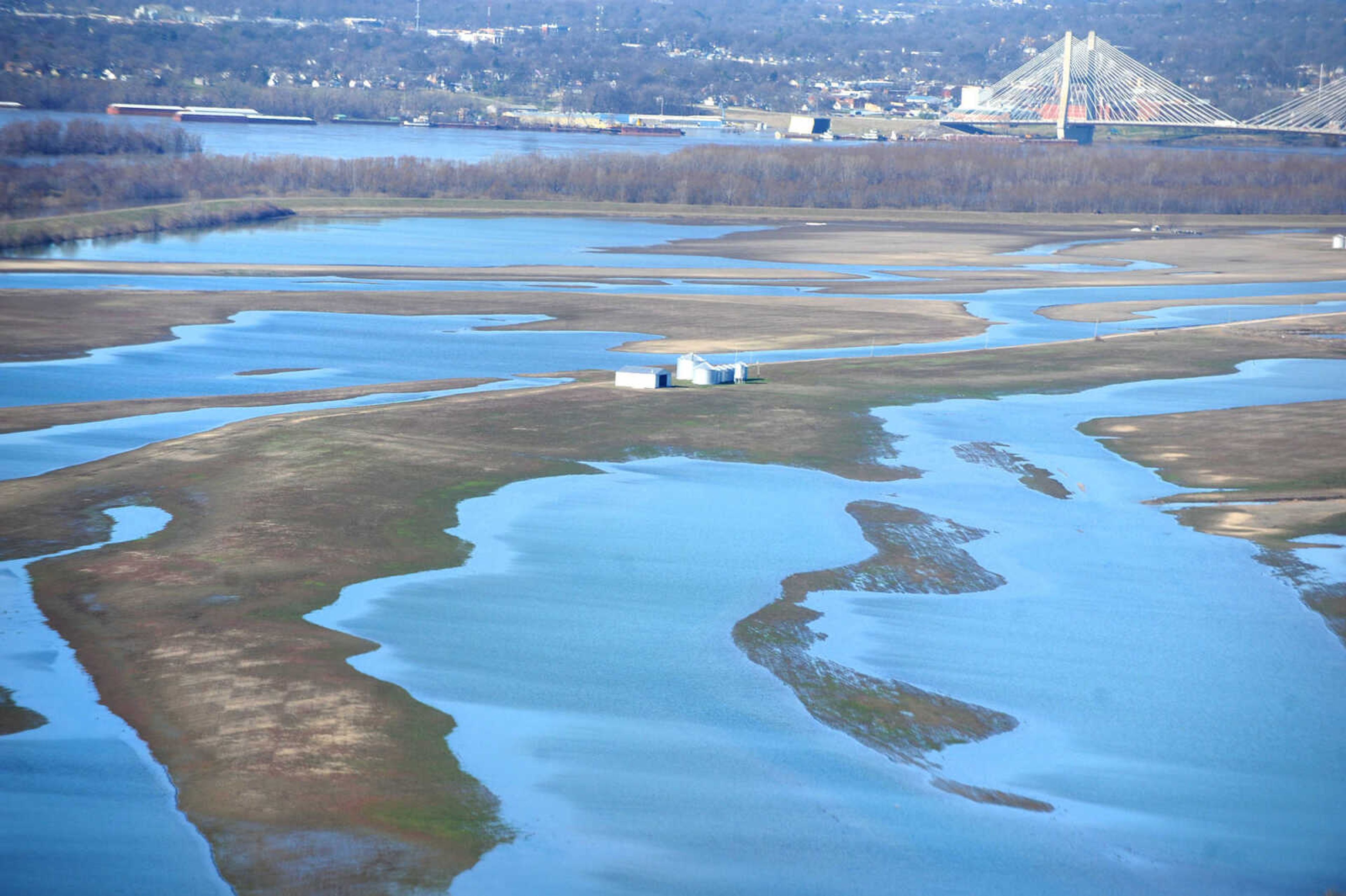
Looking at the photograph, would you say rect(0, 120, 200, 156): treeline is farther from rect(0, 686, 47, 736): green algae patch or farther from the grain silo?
rect(0, 686, 47, 736): green algae patch

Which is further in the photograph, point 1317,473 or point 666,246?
point 666,246

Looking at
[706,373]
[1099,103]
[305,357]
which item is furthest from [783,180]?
[706,373]

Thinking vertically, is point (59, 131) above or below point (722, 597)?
above

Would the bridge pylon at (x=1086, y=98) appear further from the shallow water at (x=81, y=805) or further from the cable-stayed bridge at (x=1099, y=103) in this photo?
the shallow water at (x=81, y=805)

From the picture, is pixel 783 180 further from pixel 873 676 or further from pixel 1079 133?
pixel 873 676

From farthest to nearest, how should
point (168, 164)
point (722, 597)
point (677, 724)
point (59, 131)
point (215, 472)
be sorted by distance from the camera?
point (59, 131) < point (168, 164) < point (215, 472) < point (722, 597) < point (677, 724)

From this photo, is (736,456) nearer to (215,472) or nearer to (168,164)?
(215,472)

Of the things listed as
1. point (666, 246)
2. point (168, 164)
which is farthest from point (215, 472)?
point (168, 164)

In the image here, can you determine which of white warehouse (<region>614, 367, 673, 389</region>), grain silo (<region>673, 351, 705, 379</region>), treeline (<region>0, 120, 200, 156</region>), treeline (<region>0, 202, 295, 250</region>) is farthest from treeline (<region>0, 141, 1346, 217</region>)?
white warehouse (<region>614, 367, 673, 389</region>)
